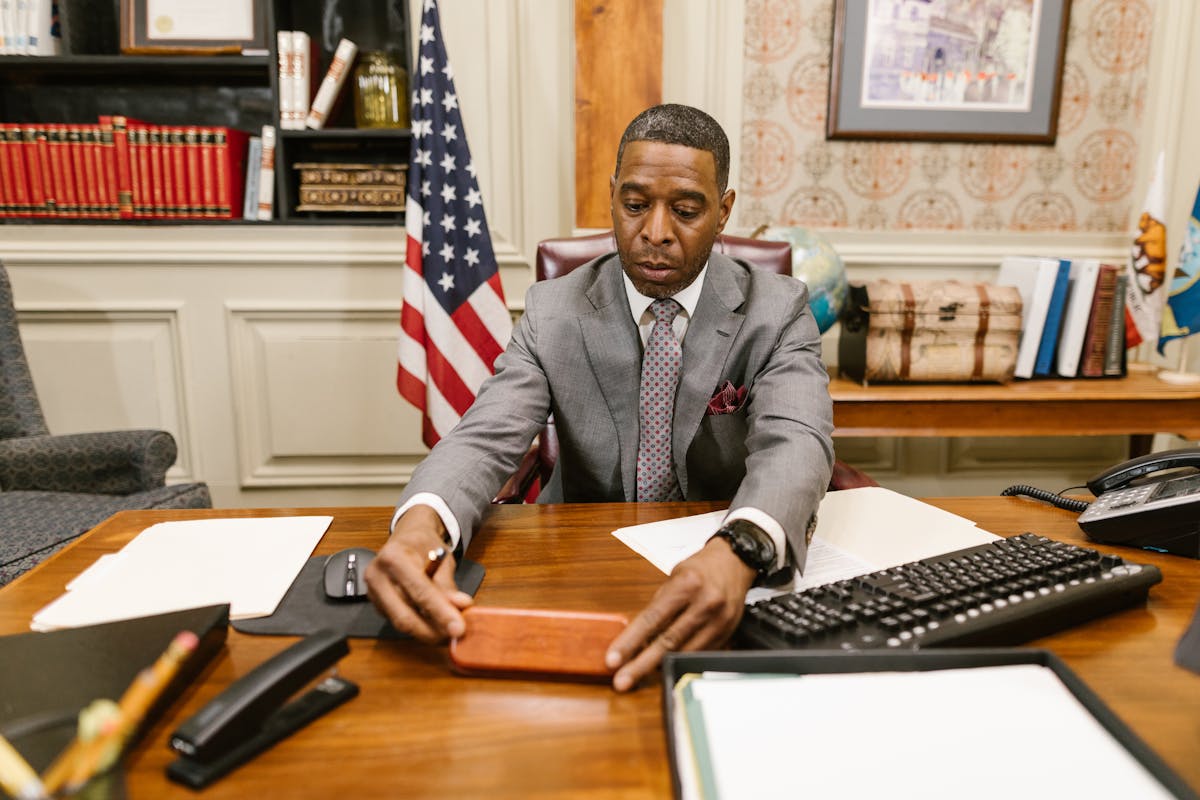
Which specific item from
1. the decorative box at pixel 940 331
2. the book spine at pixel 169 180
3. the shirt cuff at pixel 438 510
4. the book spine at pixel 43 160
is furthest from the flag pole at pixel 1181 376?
the book spine at pixel 43 160

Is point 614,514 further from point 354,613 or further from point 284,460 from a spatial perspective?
point 284,460

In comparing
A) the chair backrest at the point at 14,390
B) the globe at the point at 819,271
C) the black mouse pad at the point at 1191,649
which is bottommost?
the chair backrest at the point at 14,390

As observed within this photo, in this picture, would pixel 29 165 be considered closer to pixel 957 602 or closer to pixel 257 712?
pixel 257 712

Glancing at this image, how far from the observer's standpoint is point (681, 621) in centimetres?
73

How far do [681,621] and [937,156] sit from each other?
2.54 m

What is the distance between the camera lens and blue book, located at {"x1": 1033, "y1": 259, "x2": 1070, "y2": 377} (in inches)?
94.3

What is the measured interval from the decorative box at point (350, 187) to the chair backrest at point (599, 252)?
1.07 m

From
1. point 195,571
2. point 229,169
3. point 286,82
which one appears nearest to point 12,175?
point 229,169

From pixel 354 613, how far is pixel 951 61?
2713 mm

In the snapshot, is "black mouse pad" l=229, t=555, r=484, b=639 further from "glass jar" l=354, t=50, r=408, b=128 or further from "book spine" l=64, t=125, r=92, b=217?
"book spine" l=64, t=125, r=92, b=217

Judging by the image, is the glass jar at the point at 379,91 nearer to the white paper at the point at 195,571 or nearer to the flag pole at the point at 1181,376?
the white paper at the point at 195,571

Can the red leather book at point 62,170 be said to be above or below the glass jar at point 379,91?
below

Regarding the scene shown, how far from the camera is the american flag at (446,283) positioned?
245cm

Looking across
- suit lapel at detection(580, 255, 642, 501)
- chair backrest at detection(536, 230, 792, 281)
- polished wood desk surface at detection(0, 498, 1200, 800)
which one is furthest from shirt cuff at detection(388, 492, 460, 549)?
chair backrest at detection(536, 230, 792, 281)
